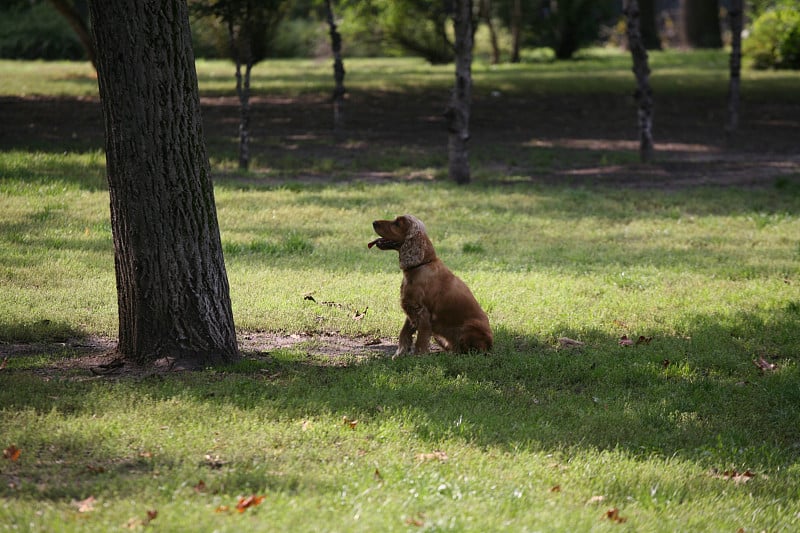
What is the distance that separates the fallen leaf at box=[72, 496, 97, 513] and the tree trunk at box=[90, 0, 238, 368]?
2570 millimetres

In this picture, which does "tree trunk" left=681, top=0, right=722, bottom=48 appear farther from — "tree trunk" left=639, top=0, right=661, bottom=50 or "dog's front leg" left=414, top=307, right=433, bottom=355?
"dog's front leg" left=414, top=307, right=433, bottom=355

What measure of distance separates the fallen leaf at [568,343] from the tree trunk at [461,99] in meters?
9.04

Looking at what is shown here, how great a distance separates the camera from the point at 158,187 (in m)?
6.85

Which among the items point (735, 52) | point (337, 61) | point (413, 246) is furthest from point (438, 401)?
point (735, 52)

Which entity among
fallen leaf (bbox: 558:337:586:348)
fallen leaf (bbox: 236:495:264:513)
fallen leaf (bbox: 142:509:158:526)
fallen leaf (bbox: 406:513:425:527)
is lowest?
fallen leaf (bbox: 558:337:586:348)

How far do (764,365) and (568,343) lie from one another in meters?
1.68

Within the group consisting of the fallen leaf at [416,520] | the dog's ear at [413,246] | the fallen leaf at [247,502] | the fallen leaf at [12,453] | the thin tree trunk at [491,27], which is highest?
the thin tree trunk at [491,27]

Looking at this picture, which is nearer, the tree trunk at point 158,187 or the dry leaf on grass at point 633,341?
the tree trunk at point 158,187

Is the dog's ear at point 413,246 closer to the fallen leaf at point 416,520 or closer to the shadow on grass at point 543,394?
the shadow on grass at point 543,394

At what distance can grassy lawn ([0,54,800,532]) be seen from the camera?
15.9ft

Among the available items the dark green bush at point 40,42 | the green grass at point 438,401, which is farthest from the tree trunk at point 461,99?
the dark green bush at point 40,42

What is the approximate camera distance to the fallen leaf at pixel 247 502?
14.8 ft

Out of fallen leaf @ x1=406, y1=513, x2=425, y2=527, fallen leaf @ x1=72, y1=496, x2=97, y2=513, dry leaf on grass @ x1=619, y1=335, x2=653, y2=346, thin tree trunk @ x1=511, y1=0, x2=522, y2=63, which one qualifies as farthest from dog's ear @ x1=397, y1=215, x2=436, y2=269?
thin tree trunk @ x1=511, y1=0, x2=522, y2=63

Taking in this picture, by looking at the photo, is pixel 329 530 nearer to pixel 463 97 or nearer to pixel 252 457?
pixel 252 457
